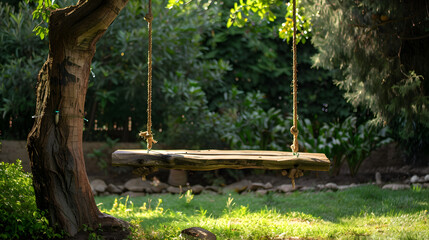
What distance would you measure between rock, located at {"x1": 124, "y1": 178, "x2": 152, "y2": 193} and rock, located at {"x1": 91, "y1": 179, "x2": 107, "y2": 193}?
1.22ft

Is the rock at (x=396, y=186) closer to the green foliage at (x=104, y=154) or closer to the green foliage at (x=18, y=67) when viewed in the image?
the green foliage at (x=104, y=154)

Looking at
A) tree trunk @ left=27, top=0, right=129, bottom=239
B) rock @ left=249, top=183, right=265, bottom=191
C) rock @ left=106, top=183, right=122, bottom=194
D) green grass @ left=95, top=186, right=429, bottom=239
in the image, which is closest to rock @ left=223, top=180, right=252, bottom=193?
rock @ left=249, top=183, right=265, bottom=191

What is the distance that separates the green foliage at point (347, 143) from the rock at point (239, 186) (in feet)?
4.18

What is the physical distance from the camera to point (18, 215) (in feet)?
11.8

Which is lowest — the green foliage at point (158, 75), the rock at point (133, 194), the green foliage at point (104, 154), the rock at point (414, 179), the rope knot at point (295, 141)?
the rock at point (133, 194)

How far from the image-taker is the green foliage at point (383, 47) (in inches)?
209

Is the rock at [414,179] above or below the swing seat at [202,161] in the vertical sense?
→ below

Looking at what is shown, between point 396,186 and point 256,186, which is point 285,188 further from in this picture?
point 396,186

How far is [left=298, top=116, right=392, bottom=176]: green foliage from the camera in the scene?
778 centimetres

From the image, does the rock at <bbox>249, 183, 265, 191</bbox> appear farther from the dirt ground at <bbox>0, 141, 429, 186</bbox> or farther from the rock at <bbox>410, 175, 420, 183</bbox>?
the rock at <bbox>410, 175, 420, 183</bbox>

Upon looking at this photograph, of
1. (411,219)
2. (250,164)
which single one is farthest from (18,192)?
(411,219)

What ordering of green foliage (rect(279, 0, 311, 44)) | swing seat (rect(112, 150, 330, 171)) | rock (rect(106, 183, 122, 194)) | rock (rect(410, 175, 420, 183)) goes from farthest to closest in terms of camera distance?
1. rock (rect(106, 183, 122, 194))
2. rock (rect(410, 175, 420, 183))
3. green foliage (rect(279, 0, 311, 44))
4. swing seat (rect(112, 150, 330, 171))

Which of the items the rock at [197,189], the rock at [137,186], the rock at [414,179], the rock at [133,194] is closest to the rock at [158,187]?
the rock at [137,186]

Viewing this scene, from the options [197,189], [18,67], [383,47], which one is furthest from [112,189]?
[383,47]
